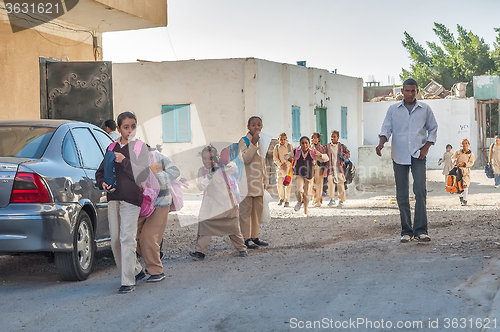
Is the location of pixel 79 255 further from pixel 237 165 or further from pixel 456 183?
pixel 456 183

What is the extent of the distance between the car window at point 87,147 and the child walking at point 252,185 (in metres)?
1.82

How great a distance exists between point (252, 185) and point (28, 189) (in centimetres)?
318

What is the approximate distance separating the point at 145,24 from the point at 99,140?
26.9 feet

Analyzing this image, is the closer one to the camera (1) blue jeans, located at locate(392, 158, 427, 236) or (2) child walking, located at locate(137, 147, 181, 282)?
(2) child walking, located at locate(137, 147, 181, 282)

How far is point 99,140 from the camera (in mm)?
7414

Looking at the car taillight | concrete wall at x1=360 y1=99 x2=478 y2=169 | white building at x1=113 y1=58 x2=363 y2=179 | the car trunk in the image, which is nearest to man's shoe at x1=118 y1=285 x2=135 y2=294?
the car taillight

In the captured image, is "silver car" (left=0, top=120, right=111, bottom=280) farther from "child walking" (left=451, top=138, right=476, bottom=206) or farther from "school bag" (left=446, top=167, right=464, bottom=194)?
"child walking" (left=451, top=138, right=476, bottom=206)

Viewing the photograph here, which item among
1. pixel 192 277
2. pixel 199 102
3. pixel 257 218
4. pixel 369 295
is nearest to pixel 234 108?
pixel 199 102

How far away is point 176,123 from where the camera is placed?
21656mm

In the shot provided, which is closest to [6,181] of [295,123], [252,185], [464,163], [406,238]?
[252,185]

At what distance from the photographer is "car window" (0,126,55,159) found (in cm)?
612

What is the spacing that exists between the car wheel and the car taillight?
1.57 ft

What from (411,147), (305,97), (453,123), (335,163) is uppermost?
(305,97)

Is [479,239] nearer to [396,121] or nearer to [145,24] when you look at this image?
[396,121]
